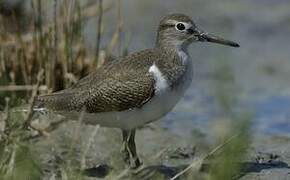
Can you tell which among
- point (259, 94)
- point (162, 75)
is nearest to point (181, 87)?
point (162, 75)

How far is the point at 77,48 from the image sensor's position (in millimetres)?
8945

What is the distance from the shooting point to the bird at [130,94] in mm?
6863

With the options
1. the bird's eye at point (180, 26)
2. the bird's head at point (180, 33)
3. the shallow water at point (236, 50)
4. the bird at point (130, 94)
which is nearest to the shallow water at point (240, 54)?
the shallow water at point (236, 50)

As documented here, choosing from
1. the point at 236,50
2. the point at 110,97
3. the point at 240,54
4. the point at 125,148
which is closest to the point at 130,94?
the point at 110,97

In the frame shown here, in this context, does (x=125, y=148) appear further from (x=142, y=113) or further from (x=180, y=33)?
(x=180, y=33)

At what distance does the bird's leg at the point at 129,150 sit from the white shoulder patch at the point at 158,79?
499 mm

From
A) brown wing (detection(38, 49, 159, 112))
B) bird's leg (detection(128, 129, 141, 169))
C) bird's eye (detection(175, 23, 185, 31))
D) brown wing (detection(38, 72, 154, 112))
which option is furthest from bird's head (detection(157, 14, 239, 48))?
bird's leg (detection(128, 129, 141, 169))

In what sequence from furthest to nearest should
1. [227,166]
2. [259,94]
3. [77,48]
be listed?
[259,94]
[77,48]
[227,166]

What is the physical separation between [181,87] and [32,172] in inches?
74.6

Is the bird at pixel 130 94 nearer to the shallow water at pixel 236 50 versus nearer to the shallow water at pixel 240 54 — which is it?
the shallow water at pixel 240 54

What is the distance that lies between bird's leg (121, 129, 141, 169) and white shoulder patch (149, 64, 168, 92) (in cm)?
50

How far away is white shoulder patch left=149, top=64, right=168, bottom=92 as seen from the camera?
6.85 metres

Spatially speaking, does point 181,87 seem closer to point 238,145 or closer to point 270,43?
point 238,145

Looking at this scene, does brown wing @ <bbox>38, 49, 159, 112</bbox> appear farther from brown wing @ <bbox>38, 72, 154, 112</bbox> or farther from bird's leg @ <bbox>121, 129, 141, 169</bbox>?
bird's leg @ <bbox>121, 129, 141, 169</bbox>
